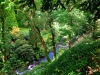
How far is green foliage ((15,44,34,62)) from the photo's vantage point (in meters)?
23.7

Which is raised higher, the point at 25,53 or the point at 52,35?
the point at 52,35

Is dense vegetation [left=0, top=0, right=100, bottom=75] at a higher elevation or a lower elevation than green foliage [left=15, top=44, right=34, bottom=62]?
higher

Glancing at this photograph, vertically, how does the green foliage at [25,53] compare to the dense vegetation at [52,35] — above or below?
below

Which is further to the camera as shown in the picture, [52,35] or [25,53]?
[25,53]

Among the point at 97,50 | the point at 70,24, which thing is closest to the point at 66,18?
the point at 70,24

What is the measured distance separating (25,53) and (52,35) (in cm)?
730

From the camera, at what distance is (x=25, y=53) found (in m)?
23.8

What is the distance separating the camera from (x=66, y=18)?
50.7ft

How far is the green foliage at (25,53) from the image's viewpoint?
933 inches

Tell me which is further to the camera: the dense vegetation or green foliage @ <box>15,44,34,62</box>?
green foliage @ <box>15,44,34,62</box>

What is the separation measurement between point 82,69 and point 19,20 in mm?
11688

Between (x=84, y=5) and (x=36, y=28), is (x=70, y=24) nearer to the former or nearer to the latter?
(x=36, y=28)

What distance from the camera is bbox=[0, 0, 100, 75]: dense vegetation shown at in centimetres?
690

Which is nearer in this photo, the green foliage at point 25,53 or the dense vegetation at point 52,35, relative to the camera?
the dense vegetation at point 52,35
